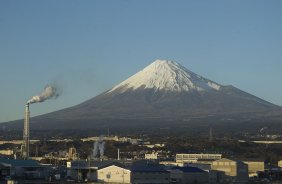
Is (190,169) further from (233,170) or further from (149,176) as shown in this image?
(149,176)

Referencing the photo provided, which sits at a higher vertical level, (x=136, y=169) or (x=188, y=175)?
(x=136, y=169)

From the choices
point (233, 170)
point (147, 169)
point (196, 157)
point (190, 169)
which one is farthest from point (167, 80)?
point (147, 169)

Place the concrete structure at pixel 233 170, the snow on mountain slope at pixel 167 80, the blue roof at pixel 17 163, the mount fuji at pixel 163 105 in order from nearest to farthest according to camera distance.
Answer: the blue roof at pixel 17 163 → the concrete structure at pixel 233 170 → the mount fuji at pixel 163 105 → the snow on mountain slope at pixel 167 80

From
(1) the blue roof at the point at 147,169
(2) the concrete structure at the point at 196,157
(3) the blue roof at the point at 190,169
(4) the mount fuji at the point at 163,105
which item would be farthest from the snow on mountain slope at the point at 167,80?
(1) the blue roof at the point at 147,169

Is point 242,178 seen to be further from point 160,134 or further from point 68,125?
point 68,125

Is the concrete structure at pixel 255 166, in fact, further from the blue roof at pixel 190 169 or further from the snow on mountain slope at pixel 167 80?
the snow on mountain slope at pixel 167 80

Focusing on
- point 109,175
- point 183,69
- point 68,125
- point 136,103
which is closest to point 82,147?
point 109,175
